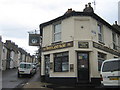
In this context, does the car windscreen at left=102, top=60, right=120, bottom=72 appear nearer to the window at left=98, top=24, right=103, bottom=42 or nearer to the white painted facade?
the white painted facade

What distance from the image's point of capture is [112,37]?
2106 cm

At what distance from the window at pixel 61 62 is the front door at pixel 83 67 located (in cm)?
107

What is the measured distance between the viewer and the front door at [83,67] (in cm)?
1614

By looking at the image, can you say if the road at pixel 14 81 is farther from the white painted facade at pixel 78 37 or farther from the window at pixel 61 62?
the window at pixel 61 62

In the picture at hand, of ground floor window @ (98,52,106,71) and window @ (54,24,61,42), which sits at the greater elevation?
window @ (54,24,61,42)

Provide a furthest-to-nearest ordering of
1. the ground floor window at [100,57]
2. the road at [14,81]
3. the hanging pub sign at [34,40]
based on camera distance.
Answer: the hanging pub sign at [34,40] → the ground floor window at [100,57] → the road at [14,81]

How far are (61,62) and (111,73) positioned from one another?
Result: 715cm

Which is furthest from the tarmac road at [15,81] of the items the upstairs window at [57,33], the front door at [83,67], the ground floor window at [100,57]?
the ground floor window at [100,57]

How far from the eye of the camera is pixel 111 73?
1091 centimetres

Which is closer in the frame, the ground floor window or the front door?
the front door

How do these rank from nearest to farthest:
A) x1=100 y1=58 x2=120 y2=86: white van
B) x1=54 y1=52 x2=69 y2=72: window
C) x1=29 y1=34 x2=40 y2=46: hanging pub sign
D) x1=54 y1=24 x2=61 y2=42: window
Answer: x1=100 y1=58 x2=120 y2=86: white van < x1=54 y1=52 x2=69 y2=72: window < x1=54 y1=24 x2=61 y2=42: window < x1=29 y1=34 x2=40 y2=46: hanging pub sign

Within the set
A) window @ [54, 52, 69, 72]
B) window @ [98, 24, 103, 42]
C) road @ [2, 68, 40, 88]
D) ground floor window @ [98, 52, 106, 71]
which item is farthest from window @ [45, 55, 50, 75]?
window @ [98, 24, 103, 42]

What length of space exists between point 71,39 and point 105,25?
15.1 ft

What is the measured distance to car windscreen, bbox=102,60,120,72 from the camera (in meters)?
10.8
